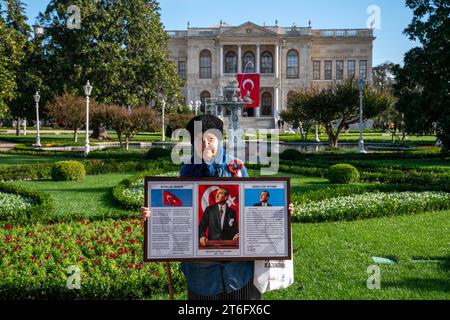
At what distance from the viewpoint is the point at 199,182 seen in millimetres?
3824

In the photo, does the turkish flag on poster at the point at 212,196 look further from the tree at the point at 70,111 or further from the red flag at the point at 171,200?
the tree at the point at 70,111

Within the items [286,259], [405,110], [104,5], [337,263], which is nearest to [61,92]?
[104,5]

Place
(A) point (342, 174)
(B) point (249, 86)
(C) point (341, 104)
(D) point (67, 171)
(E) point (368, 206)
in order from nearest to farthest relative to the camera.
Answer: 1. (E) point (368, 206)
2. (A) point (342, 174)
3. (D) point (67, 171)
4. (C) point (341, 104)
5. (B) point (249, 86)

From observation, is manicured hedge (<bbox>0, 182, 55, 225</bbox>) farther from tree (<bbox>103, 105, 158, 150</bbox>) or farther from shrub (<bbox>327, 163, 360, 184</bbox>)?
tree (<bbox>103, 105, 158, 150</bbox>)

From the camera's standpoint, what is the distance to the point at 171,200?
12.6 feet

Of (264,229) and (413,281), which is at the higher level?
(264,229)

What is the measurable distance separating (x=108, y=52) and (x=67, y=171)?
62.6ft

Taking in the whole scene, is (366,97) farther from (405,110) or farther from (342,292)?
(342,292)

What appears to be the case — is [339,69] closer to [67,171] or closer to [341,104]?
[341,104]

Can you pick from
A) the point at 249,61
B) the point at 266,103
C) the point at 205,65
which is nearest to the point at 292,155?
the point at 249,61

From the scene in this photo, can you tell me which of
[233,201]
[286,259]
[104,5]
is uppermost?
[104,5]

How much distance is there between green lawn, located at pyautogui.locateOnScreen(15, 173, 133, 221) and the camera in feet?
31.3

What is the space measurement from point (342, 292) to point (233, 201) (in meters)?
2.18

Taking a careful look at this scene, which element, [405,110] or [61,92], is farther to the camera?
[61,92]
